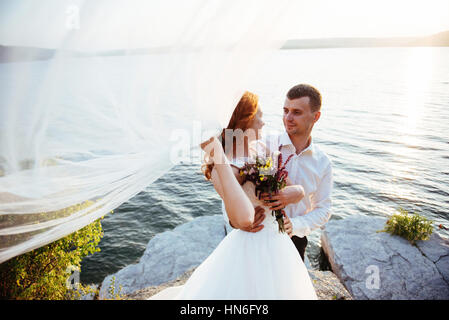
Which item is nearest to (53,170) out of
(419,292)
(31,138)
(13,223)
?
(31,138)

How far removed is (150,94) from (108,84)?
263 millimetres

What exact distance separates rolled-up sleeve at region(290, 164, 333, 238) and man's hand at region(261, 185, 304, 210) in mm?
521

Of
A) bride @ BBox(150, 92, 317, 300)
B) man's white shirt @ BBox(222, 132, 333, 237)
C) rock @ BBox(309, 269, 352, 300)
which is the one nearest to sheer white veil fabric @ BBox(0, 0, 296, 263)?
bride @ BBox(150, 92, 317, 300)

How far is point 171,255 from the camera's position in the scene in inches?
250

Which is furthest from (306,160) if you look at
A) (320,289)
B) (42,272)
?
(42,272)

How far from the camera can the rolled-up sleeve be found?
2.93 m

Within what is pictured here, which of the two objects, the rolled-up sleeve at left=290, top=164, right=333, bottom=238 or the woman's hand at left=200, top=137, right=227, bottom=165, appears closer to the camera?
the woman's hand at left=200, top=137, right=227, bottom=165

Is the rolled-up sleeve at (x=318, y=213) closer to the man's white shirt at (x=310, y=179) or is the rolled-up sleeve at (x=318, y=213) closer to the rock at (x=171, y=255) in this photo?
the man's white shirt at (x=310, y=179)

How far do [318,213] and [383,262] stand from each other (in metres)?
4.10

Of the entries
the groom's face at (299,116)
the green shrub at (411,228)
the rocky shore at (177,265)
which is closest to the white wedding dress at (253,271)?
the groom's face at (299,116)

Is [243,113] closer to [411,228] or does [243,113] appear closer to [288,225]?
[288,225]

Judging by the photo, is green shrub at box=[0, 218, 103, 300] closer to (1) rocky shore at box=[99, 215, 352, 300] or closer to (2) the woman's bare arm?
(1) rocky shore at box=[99, 215, 352, 300]

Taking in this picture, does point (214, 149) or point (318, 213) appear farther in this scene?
point (318, 213)

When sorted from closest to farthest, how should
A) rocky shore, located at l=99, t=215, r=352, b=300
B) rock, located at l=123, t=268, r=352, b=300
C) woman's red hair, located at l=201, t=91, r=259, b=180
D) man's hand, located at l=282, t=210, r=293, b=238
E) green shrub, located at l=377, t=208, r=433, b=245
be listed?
woman's red hair, located at l=201, t=91, r=259, b=180, man's hand, located at l=282, t=210, r=293, b=238, rock, located at l=123, t=268, r=352, b=300, rocky shore, located at l=99, t=215, r=352, b=300, green shrub, located at l=377, t=208, r=433, b=245
